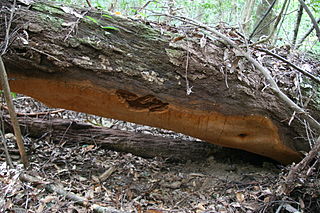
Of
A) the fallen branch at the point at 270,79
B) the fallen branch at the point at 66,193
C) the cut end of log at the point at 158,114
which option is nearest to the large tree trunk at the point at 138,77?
the cut end of log at the point at 158,114

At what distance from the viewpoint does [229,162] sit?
3168mm

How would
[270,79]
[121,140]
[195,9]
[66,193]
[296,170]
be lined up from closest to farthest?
[296,170] → [270,79] → [66,193] → [121,140] → [195,9]

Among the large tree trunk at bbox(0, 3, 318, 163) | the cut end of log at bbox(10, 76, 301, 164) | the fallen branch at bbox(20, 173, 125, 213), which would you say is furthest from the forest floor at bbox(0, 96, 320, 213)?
the large tree trunk at bbox(0, 3, 318, 163)

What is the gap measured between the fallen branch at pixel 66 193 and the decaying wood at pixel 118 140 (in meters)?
1.06

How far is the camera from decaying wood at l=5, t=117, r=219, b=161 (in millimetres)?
3295

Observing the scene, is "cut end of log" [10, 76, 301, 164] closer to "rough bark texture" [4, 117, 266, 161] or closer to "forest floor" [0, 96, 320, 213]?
"forest floor" [0, 96, 320, 213]

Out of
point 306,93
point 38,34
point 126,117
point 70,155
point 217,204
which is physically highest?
point 38,34

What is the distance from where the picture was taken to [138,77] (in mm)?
2223

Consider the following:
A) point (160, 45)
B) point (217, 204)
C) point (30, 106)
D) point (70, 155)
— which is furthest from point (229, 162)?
point (30, 106)

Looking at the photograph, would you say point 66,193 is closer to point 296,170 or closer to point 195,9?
point 296,170

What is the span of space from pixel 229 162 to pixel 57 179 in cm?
193

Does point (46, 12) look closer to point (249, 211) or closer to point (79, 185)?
point (79, 185)

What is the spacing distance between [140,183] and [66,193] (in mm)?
837

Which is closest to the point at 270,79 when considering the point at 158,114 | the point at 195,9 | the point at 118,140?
the point at 158,114
